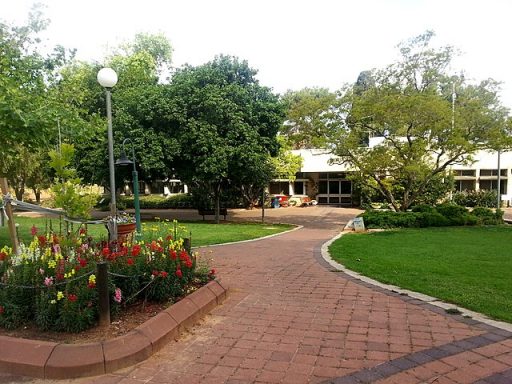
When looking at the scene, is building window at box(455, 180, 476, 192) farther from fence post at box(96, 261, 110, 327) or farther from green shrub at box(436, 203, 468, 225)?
fence post at box(96, 261, 110, 327)

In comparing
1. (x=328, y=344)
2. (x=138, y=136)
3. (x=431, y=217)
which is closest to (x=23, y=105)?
(x=328, y=344)

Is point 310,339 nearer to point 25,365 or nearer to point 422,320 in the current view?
point 422,320

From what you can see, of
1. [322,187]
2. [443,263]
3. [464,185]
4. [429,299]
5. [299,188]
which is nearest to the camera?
[429,299]

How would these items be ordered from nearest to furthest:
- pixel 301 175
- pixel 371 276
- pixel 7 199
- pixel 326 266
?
pixel 7 199
pixel 371 276
pixel 326 266
pixel 301 175

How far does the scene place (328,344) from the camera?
4.12 metres

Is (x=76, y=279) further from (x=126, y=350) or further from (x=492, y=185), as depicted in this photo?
(x=492, y=185)

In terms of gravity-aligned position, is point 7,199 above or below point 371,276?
above

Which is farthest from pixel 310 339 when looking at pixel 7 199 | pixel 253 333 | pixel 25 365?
pixel 7 199

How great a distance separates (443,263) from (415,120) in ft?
31.6

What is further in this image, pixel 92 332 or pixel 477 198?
pixel 477 198

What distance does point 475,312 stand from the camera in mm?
5031

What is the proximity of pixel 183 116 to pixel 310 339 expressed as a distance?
14.1 m

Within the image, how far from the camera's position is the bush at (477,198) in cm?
2839

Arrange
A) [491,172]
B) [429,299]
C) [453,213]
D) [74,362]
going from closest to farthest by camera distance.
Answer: [74,362]
[429,299]
[453,213]
[491,172]
